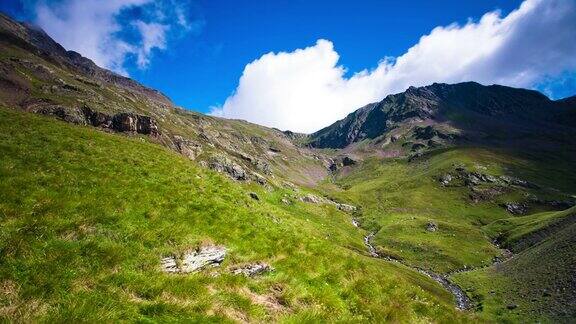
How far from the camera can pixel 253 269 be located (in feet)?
65.1

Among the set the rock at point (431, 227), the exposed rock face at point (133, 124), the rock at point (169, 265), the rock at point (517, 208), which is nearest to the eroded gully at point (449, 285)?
the rock at point (431, 227)

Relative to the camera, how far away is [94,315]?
10359 millimetres

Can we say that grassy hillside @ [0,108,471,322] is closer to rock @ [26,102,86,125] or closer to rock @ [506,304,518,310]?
rock @ [506,304,518,310]

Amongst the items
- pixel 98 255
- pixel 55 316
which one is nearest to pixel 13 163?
pixel 98 255

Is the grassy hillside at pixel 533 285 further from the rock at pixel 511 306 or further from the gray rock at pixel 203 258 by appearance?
the gray rock at pixel 203 258

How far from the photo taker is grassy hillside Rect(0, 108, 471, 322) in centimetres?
1256

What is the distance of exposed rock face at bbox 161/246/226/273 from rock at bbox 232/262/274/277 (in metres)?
1.21

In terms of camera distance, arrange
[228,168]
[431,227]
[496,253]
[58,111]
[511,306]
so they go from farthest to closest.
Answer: [228,168], [431,227], [58,111], [496,253], [511,306]

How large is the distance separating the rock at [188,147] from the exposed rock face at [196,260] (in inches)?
5234

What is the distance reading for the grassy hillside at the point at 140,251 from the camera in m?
12.6

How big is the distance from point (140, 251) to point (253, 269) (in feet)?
19.4

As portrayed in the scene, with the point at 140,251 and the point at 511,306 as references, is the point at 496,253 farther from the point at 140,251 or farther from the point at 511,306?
the point at 140,251

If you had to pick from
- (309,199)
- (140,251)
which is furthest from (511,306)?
(309,199)

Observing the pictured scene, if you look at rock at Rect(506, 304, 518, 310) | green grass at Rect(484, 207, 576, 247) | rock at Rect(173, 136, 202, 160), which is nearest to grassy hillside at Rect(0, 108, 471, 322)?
rock at Rect(506, 304, 518, 310)
